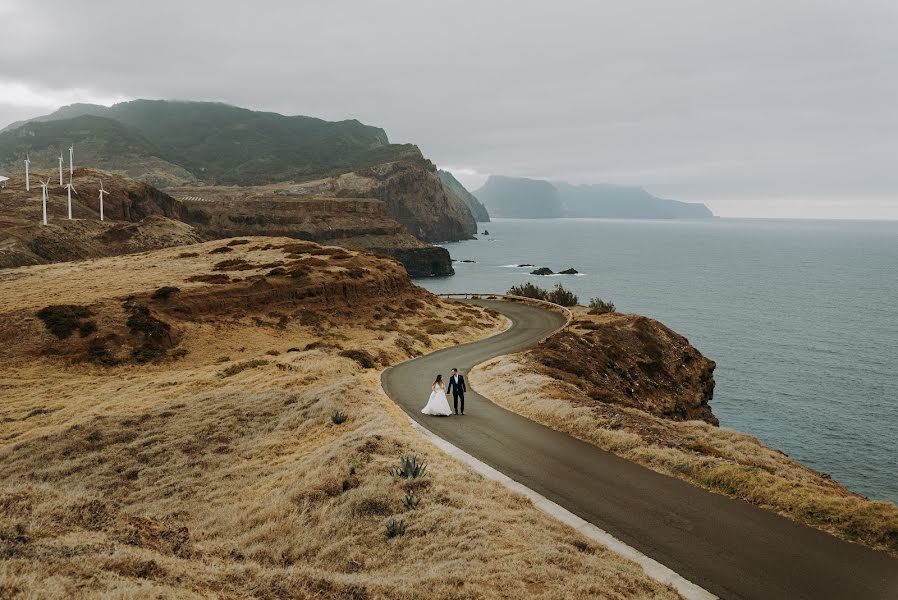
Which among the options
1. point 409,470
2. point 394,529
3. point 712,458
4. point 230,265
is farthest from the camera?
point 230,265

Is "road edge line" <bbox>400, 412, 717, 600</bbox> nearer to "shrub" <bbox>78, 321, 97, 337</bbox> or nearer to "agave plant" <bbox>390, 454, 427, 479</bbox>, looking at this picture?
"agave plant" <bbox>390, 454, 427, 479</bbox>

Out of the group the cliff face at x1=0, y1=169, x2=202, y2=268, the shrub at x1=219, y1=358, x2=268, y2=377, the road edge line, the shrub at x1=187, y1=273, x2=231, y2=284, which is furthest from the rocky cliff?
the road edge line

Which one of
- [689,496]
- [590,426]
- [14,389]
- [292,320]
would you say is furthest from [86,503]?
[292,320]

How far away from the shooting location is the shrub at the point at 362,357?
35938 millimetres

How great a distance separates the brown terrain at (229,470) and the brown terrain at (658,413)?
556cm

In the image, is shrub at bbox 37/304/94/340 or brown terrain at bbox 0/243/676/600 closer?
brown terrain at bbox 0/243/676/600

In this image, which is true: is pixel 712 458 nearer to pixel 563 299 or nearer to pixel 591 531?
pixel 591 531

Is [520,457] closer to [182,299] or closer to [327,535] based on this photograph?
[327,535]

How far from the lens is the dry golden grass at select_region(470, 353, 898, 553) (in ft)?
40.6

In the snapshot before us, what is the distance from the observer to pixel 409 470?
13.7 meters

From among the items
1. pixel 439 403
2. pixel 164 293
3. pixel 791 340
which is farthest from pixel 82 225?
pixel 791 340

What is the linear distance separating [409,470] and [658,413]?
29239 millimetres

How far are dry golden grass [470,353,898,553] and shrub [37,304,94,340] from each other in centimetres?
2634

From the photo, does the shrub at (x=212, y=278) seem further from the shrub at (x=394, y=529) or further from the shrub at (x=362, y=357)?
the shrub at (x=394, y=529)
